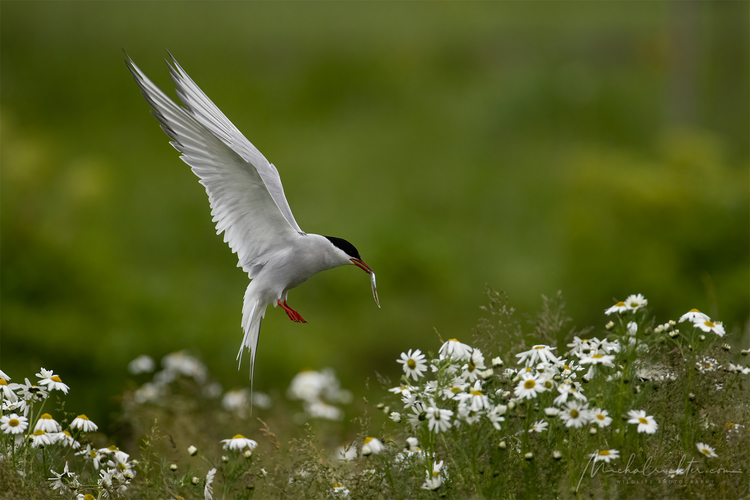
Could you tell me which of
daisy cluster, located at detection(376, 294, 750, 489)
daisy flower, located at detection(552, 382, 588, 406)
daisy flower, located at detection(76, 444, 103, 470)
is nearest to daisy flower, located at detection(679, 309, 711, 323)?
daisy cluster, located at detection(376, 294, 750, 489)

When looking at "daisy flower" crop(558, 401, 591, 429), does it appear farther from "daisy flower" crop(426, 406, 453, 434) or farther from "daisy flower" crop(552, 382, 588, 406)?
"daisy flower" crop(426, 406, 453, 434)

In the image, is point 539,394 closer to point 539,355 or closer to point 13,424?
point 539,355

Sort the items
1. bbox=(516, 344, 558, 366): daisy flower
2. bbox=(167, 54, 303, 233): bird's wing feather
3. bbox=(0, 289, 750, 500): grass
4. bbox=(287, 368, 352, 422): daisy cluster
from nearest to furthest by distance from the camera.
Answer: bbox=(0, 289, 750, 500): grass
bbox=(516, 344, 558, 366): daisy flower
bbox=(167, 54, 303, 233): bird's wing feather
bbox=(287, 368, 352, 422): daisy cluster

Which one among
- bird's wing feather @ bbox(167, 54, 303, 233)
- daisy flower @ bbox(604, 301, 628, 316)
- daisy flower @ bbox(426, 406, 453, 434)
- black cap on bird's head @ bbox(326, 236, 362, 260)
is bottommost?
daisy flower @ bbox(426, 406, 453, 434)

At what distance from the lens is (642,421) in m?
1.85

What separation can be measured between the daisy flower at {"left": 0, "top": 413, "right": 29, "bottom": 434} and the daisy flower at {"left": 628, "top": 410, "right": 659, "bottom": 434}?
5.45 ft

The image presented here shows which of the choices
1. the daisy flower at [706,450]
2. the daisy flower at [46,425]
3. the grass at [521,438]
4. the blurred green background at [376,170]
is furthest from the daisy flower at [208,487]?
the blurred green background at [376,170]

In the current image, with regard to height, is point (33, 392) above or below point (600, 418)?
above

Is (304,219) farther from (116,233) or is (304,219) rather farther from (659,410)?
(659,410)

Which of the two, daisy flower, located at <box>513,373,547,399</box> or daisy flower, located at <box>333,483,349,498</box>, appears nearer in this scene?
daisy flower, located at <box>513,373,547,399</box>

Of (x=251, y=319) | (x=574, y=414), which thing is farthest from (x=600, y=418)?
(x=251, y=319)

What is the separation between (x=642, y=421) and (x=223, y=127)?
170cm

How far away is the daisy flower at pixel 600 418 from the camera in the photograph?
5.90 feet

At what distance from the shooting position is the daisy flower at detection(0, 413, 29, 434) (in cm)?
193
